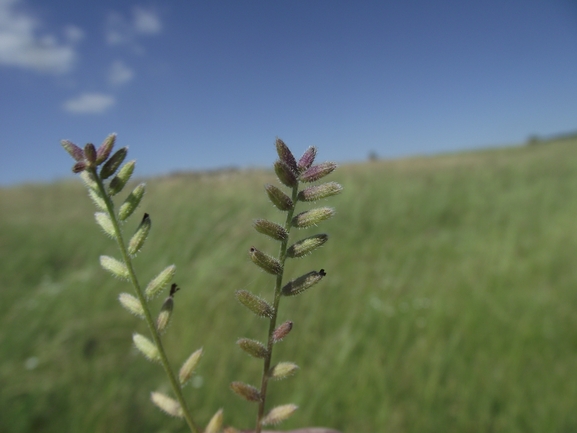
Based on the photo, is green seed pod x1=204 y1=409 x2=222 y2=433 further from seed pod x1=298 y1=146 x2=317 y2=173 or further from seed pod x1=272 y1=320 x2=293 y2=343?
seed pod x1=298 y1=146 x2=317 y2=173

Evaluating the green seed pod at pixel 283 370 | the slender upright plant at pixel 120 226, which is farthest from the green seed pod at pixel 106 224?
the green seed pod at pixel 283 370

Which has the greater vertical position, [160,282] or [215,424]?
[160,282]

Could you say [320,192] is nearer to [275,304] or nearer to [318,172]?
[318,172]

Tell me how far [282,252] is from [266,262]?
17mm

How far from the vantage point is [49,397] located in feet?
8.64

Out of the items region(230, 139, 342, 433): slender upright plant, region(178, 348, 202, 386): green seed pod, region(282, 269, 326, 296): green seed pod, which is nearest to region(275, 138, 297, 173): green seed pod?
region(230, 139, 342, 433): slender upright plant

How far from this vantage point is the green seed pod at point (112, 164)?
425mm

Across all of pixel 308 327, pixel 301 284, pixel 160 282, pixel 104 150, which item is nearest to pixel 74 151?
pixel 104 150

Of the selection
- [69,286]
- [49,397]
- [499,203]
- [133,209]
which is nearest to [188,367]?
[133,209]

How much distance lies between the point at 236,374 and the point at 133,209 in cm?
302

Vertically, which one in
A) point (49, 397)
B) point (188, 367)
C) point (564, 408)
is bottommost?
point (564, 408)

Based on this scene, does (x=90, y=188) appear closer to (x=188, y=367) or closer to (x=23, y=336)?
(x=188, y=367)

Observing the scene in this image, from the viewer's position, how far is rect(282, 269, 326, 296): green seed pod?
42cm

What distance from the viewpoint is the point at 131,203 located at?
0.43 metres
